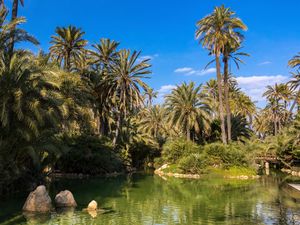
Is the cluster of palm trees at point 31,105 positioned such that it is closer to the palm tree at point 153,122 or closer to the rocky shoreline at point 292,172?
the palm tree at point 153,122

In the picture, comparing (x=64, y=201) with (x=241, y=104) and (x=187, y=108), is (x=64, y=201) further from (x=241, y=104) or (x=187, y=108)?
(x=241, y=104)

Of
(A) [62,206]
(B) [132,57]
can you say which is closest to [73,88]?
(B) [132,57]

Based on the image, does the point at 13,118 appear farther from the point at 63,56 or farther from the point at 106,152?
the point at 63,56

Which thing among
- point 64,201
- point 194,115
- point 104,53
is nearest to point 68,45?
point 104,53

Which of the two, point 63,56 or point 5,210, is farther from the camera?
point 63,56

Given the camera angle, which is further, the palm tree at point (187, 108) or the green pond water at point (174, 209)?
the palm tree at point (187, 108)

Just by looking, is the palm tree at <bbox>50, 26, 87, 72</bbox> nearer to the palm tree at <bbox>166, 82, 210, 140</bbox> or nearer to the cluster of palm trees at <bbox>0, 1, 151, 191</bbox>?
the cluster of palm trees at <bbox>0, 1, 151, 191</bbox>

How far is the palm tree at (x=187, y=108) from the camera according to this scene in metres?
44.5

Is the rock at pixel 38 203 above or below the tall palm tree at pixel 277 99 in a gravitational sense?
below

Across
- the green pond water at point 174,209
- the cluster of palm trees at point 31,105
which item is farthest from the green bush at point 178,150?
the green pond water at point 174,209

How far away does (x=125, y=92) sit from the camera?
40.6m

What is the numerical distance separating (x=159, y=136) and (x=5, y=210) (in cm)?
4137

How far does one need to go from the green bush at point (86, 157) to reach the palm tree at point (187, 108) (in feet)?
39.0

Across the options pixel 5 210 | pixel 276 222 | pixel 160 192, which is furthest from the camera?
pixel 160 192
